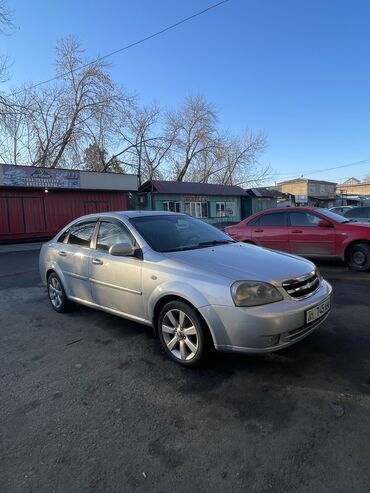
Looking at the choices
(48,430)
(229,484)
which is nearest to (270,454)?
(229,484)

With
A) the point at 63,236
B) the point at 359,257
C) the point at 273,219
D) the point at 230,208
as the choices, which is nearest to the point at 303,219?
the point at 273,219

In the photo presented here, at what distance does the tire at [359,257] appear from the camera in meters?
7.70

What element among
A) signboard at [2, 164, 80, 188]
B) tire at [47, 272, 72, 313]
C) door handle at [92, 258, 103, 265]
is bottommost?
tire at [47, 272, 72, 313]

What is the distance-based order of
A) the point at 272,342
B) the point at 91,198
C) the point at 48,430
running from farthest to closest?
1. the point at 91,198
2. the point at 272,342
3. the point at 48,430

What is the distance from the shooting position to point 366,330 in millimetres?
4152

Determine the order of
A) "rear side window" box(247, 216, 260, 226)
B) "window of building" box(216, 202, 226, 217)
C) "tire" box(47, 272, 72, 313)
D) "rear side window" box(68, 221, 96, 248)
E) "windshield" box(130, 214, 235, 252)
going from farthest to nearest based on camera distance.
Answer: "window of building" box(216, 202, 226, 217) → "rear side window" box(247, 216, 260, 226) → "tire" box(47, 272, 72, 313) → "rear side window" box(68, 221, 96, 248) → "windshield" box(130, 214, 235, 252)

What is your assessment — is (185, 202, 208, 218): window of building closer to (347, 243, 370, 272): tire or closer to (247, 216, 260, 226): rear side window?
(247, 216, 260, 226): rear side window

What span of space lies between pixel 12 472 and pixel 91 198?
20.7m

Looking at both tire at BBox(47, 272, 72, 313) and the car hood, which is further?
tire at BBox(47, 272, 72, 313)

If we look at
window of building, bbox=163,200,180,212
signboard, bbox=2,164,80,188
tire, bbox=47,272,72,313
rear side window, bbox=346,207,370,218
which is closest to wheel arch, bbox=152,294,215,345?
tire, bbox=47,272,72,313

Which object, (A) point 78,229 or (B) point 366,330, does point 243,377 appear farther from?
(A) point 78,229

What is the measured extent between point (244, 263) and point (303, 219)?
570cm

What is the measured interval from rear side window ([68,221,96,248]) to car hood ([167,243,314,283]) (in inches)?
65.0

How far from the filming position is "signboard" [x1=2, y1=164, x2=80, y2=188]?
58.0ft
